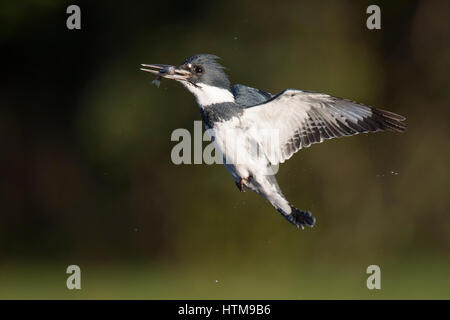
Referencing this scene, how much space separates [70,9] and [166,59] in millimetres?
1232

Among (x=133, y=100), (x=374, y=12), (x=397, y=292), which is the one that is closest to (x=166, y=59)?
(x=133, y=100)

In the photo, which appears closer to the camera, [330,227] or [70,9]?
[330,227]

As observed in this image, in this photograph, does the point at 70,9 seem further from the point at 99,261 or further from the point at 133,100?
the point at 99,261

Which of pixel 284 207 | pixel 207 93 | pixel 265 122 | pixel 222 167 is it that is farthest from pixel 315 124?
pixel 222 167

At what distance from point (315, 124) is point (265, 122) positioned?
0.84 ft

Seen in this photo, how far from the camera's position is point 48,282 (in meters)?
6.14

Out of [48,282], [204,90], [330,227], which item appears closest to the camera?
[204,90]

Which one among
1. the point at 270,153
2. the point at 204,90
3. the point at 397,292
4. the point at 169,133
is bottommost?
the point at 397,292

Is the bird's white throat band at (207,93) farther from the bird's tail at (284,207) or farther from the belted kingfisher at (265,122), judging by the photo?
the bird's tail at (284,207)

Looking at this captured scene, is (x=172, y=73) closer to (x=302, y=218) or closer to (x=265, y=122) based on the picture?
(x=265, y=122)

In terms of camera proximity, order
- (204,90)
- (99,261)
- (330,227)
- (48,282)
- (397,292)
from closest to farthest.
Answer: (204,90)
(397,292)
(48,282)
(330,227)
(99,261)

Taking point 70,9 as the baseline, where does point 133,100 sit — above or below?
below

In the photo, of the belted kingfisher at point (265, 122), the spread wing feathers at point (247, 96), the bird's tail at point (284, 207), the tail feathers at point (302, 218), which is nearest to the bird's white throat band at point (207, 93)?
the belted kingfisher at point (265, 122)

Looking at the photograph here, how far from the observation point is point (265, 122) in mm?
3148
